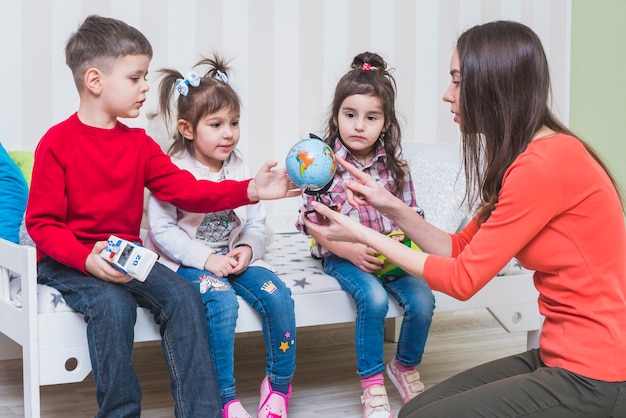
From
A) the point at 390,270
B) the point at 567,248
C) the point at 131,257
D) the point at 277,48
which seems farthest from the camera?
the point at 277,48

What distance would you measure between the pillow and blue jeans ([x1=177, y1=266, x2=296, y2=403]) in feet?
2.29

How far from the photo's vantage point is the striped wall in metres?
2.72

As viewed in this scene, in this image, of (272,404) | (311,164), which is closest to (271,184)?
(311,164)

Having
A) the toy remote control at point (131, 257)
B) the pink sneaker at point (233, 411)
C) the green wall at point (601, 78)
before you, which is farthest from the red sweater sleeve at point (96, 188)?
the green wall at point (601, 78)

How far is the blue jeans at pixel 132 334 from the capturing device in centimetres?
176

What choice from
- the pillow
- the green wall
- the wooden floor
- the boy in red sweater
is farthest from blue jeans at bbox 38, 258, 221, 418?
the green wall

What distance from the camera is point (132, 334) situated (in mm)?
1809

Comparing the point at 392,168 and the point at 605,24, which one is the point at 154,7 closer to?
the point at 392,168

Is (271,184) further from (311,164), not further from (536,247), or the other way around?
(536,247)

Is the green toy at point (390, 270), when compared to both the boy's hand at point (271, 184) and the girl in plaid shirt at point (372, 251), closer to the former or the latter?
the girl in plaid shirt at point (372, 251)

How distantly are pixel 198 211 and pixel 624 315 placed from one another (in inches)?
41.8

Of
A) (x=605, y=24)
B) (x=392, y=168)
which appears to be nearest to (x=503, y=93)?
(x=392, y=168)

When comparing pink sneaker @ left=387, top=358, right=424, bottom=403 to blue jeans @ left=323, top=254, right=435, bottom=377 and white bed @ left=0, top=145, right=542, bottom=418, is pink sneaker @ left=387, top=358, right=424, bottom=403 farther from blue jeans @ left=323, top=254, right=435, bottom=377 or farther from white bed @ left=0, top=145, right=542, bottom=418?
white bed @ left=0, top=145, right=542, bottom=418

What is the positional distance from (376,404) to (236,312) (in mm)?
442
